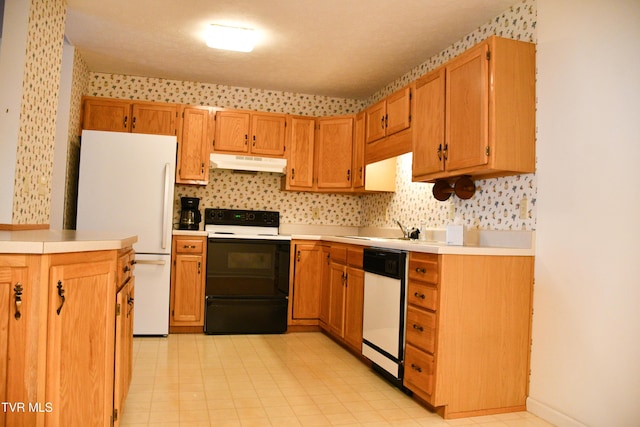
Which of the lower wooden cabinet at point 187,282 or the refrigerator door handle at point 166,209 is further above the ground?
the refrigerator door handle at point 166,209

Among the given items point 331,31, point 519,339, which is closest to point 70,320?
point 519,339

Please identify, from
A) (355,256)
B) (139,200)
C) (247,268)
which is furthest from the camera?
(247,268)

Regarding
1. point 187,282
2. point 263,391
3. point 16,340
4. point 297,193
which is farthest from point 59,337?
point 297,193

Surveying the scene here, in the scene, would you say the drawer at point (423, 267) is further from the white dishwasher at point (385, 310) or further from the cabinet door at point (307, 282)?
the cabinet door at point (307, 282)

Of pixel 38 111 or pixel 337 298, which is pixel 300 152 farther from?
pixel 38 111

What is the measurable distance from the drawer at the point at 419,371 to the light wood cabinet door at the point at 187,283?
2221 millimetres

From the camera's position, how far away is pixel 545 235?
2.71 m

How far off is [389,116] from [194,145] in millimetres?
1954

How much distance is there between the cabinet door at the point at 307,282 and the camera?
182 inches

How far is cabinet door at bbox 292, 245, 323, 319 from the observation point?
4.63m

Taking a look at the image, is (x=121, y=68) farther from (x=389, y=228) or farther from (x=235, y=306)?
(x=389, y=228)

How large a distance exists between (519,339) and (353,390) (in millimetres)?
1054

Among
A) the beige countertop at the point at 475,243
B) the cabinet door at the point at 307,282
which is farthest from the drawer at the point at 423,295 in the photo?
the cabinet door at the point at 307,282

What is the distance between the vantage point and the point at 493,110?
272 cm
